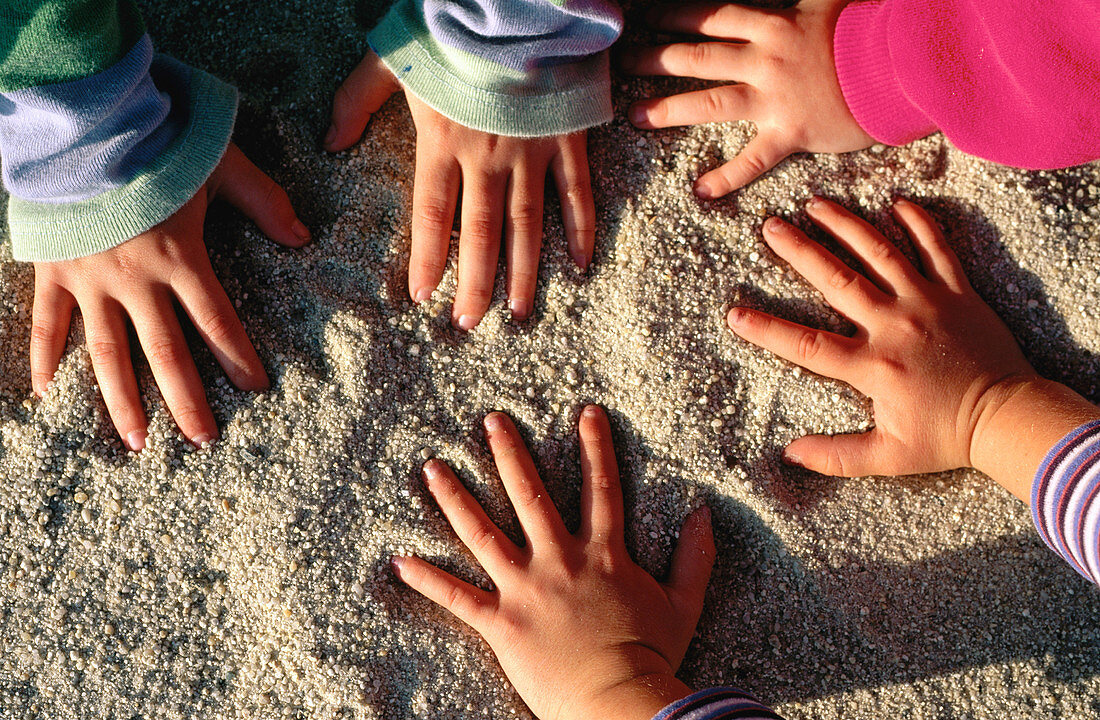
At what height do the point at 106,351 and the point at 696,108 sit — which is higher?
the point at 696,108

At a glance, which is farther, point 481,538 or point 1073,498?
point 481,538

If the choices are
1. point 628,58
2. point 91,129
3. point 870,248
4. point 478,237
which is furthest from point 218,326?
point 870,248

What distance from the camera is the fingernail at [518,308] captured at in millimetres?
1426

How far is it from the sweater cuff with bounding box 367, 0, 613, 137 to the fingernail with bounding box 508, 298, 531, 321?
0.27 metres

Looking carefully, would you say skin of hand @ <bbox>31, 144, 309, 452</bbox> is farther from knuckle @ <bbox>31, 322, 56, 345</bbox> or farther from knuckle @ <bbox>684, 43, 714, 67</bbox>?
knuckle @ <bbox>684, 43, 714, 67</bbox>

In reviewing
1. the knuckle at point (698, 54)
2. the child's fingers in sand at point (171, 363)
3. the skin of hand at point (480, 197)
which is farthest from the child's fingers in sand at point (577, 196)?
the child's fingers in sand at point (171, 363)

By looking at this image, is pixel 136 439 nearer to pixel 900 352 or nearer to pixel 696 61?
pixel 696 61

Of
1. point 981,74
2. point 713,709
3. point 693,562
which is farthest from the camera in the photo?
point 693,562

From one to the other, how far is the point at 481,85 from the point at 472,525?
0.70 m

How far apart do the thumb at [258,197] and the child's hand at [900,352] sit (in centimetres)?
75

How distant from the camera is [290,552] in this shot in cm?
137

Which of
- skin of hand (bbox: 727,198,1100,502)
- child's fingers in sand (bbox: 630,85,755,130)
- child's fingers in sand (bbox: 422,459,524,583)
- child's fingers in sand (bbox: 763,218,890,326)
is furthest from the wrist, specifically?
child's fingers in sand (bbox: 630,85,755,130)

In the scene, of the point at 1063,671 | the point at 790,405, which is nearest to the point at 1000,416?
the point at 790,405

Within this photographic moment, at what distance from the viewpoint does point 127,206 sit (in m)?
1.33
